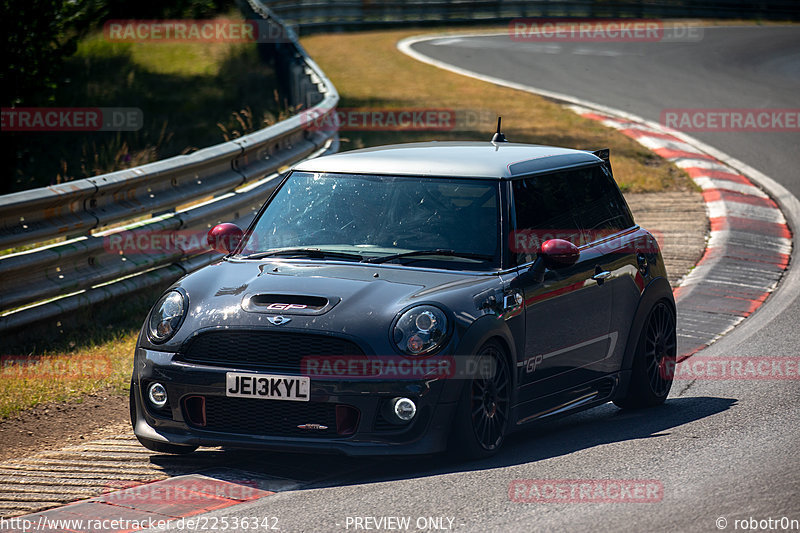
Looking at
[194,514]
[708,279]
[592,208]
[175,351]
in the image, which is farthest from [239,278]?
[708,279]

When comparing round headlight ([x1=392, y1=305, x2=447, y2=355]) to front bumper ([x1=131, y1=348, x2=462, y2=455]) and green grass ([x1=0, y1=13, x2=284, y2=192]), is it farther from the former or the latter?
green grass ([x1=0, y1=13, x2=284, y2=192])

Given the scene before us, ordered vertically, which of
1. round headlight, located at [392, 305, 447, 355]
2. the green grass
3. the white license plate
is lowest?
the green grass

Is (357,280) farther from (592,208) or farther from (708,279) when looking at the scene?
(708,279)

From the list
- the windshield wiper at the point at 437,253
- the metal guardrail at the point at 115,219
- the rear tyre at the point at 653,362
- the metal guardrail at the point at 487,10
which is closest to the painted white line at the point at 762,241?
the metal guardrail at the point at 115,219

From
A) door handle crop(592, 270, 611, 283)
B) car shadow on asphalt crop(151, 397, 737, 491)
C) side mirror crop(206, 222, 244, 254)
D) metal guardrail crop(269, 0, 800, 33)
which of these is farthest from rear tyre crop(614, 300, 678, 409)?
metal guardrail crop(269, 0, 800, 33)

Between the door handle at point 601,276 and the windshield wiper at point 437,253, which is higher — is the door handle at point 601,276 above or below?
below

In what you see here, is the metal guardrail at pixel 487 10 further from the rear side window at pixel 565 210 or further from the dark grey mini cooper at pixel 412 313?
the dark grey mini cooper at pixel 412 313

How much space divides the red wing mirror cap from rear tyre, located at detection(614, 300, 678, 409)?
4.46 feet

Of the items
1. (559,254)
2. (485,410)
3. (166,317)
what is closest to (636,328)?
(559,254)

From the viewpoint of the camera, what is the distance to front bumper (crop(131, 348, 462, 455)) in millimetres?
5770

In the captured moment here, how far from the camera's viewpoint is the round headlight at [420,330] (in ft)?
19.1

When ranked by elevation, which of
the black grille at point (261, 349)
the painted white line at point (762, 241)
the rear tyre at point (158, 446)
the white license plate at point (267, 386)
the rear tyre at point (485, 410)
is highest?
the black grille at point (261, 349)

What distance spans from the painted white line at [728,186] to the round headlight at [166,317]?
10577 mm

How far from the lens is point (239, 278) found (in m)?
6.38
